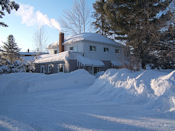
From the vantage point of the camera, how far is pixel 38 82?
380 inches

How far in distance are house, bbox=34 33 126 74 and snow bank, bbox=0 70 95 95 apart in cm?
662

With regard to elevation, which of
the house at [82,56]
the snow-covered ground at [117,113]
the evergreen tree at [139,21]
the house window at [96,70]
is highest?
the evergreen tree at [139,21]

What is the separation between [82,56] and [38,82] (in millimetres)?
10807

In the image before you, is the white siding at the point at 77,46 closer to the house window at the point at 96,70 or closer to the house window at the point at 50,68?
the house window at the point at 96,70

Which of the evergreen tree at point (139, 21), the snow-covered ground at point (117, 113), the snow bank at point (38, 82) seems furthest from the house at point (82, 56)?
the snow-covered ground at point (117, 113)

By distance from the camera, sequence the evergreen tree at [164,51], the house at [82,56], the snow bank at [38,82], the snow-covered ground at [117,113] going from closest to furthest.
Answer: the snow-covered ground at [117,113] → the snow bank at [38,82] → the evergreen tree at [164,51] → the house at [82,56]

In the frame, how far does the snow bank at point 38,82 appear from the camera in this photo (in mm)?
8710

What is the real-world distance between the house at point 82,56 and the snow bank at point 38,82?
6.62 meters

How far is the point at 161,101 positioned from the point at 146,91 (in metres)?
0.87

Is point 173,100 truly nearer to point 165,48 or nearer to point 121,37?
point 165,48

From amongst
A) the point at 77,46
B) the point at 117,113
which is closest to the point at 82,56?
the point at 77,46

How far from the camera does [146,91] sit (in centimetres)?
586

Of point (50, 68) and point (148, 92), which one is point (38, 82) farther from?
point (50, 68)

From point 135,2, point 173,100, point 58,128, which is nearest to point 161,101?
point 173,100
